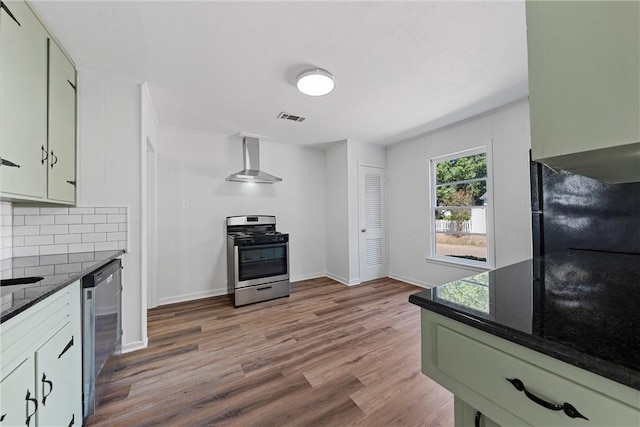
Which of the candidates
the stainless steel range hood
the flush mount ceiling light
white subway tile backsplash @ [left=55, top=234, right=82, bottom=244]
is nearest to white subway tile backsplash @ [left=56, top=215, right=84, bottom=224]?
white subway tile backsplash @ [left=55, top=234, right=82, bottom=244]

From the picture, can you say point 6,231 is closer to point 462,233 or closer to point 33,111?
point 33,111

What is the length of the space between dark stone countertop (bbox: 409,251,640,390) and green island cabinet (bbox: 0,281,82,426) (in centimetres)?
139

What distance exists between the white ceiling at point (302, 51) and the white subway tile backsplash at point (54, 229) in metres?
1.30

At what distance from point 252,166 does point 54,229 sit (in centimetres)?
233

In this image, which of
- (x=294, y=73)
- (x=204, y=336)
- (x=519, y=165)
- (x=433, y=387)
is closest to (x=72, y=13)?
(x=294, y=73)

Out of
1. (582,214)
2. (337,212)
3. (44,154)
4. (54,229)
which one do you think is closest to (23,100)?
(44,154)

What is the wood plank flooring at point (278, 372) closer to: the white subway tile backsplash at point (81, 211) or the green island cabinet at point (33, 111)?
the white subway tile backsplash at point (81, 211)

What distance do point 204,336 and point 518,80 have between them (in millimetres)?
3809

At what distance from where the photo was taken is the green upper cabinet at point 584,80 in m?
0.46

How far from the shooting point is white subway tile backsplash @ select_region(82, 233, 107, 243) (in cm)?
198

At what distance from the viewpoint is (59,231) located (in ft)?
6.23

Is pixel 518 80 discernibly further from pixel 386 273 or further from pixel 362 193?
pixel 386 273

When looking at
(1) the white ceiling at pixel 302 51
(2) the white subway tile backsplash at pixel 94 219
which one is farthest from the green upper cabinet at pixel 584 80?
(2) the white subway tile backsplash at pixel 94 219

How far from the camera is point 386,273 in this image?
4.45 meters
